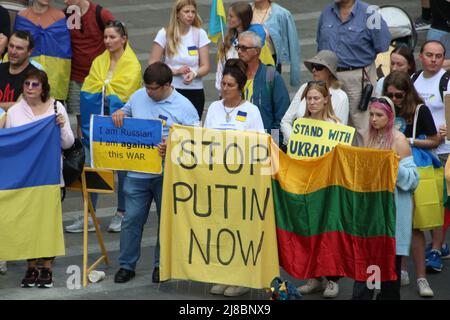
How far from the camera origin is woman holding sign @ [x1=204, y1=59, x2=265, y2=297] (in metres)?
10.8

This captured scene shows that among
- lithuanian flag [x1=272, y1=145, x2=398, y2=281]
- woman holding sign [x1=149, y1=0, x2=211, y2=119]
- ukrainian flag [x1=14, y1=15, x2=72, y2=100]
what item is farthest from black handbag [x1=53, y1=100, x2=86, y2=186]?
ukrainian flag [x1=14, y1=15, x2=72, y2=100]

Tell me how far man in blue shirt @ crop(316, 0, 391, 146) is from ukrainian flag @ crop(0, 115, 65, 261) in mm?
3362

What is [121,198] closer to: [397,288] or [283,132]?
[283,132]

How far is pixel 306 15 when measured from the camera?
784 inches

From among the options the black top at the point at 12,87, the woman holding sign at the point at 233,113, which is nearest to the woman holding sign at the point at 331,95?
the woman holding sign at the point at 233,113

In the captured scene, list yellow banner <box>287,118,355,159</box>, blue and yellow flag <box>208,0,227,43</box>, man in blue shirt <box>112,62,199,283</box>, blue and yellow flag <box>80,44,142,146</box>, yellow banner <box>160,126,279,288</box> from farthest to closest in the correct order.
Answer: blue and yellow flag <box>208,0,227,43</box>, blue and yellow flag <box>80,44,142,146</box>, man in blue shirt <box>112,62,199,283</box>, yellow banner <box>287,118,355,159</box>, yellow banner <box>160,126,279,288</box>

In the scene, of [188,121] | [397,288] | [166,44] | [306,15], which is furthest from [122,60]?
[306,15]

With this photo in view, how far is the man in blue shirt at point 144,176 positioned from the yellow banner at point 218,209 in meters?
0.32

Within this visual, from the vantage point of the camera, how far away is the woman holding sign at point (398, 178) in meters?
10.2

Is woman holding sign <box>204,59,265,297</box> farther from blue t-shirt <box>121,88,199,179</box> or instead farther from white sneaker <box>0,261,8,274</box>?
white sneaker <box>0,261,8,274</box>

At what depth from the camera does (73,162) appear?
1102 cm

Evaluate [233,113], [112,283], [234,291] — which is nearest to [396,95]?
[233,113]

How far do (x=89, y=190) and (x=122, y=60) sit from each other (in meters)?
1.46

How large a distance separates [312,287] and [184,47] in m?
2.97
